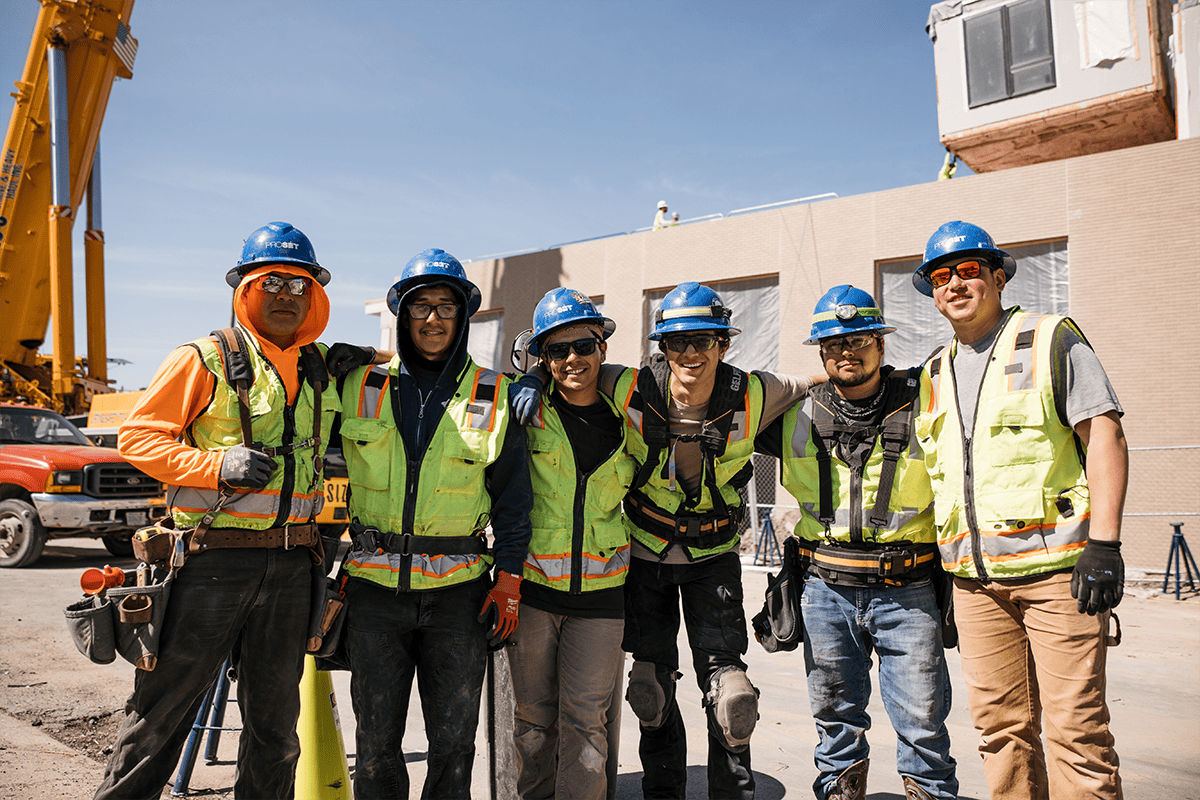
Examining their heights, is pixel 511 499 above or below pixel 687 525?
above

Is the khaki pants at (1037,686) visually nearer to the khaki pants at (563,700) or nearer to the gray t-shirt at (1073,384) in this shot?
the gray t-shirt at (1073,384)

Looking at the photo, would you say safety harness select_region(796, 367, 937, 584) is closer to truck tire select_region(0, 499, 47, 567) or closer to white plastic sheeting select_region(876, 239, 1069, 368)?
white plastic sheeting select_region(876, 239, 1069, 368)

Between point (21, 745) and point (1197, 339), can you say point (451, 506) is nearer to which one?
point (21, 745)

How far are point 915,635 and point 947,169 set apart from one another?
14020mm

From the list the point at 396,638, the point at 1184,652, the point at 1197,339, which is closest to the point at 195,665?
the point at 396,638

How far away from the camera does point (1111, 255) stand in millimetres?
11719

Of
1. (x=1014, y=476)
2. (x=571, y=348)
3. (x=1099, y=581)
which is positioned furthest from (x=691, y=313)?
(x=1099, y=581)

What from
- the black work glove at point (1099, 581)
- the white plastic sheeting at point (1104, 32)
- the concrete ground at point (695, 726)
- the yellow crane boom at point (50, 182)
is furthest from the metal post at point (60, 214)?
the white plastic sheeting at point (1104, 32)

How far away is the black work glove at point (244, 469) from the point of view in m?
2.59

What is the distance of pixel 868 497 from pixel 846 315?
0.77 metres

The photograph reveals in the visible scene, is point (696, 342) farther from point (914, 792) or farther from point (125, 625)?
point (125, 625)

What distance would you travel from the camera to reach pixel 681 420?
3438mm

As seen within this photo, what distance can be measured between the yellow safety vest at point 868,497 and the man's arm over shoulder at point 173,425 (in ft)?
7.69

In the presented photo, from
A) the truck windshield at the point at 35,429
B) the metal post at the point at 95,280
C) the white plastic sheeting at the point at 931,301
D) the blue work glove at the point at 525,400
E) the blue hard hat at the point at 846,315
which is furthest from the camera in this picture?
the metal post at the point at 95,280
